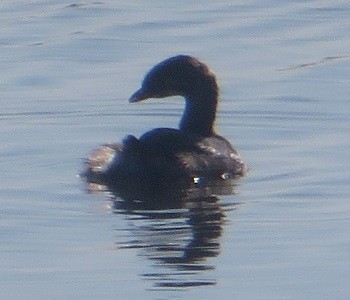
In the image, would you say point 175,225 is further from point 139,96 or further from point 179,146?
point 139,96

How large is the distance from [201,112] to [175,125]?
139cm

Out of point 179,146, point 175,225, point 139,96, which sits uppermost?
point 139,96

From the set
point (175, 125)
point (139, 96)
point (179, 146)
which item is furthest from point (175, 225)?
point (175, 125)

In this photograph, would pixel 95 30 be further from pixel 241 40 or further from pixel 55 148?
pixel 55 148

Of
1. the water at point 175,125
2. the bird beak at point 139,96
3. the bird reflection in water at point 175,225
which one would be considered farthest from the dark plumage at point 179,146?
the water at point 175,125

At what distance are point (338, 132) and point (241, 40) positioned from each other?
15.7 ft

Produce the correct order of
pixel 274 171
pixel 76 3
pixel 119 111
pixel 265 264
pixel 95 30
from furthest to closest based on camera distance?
pixel 76 3 → pixel 95 30 → pixel 119 111 → pixel 274 171 → pixel 265 264

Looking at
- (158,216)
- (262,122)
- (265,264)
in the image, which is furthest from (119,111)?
→ (265,264)

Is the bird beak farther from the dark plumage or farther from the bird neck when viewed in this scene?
the bird neck

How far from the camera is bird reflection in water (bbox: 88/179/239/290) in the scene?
37.5 ft

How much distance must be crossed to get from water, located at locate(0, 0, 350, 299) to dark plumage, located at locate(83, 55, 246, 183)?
10.4 inches

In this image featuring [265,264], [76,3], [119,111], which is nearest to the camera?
[265,264]

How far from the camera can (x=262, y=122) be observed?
1636 centimetres

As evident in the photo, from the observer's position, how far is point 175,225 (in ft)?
42.2
